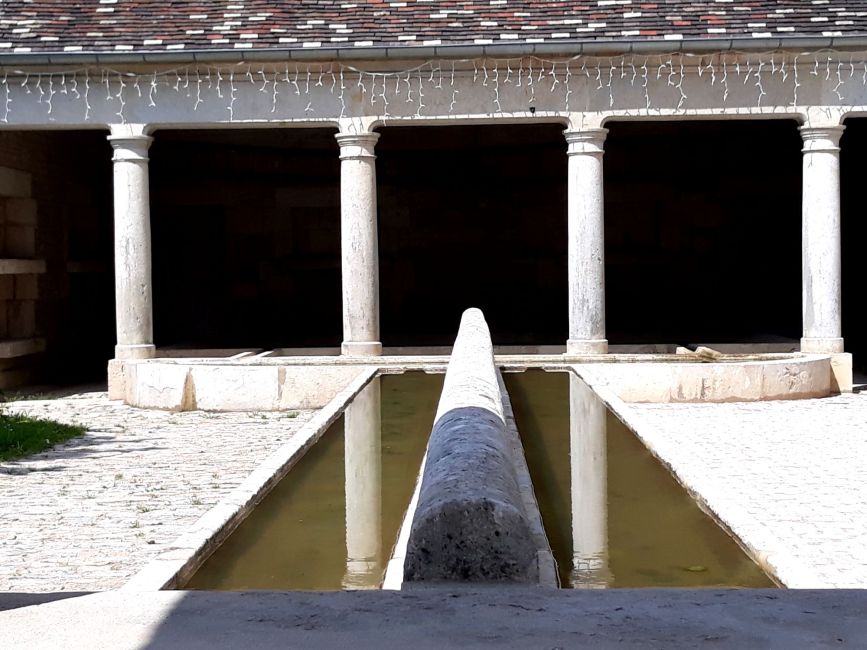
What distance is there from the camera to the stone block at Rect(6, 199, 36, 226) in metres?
13.9

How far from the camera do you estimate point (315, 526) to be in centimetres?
571

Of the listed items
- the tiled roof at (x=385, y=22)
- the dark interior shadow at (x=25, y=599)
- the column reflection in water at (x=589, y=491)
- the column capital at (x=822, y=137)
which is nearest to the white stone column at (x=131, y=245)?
the tiled roof at (x=385, y=22)

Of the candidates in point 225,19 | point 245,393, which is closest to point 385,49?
point 225,19

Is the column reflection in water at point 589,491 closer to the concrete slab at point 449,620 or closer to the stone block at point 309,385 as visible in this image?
the concrete slab at point 449,620

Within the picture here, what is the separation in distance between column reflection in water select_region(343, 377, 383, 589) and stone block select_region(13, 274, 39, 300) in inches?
244

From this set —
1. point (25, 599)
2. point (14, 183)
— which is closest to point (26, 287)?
point (14, 183)

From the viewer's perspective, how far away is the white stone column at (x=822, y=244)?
40.9 ft

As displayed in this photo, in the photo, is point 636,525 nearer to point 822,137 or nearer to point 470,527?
point 470,527

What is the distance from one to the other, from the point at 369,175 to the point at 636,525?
7814 mm

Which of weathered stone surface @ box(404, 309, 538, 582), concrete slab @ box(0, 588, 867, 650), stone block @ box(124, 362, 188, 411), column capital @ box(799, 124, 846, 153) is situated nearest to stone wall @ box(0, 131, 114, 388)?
stone block @ box(124, 362, 188, 411)

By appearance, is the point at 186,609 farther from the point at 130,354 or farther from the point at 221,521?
the point at 130,354

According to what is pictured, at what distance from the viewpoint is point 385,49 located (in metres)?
12.3

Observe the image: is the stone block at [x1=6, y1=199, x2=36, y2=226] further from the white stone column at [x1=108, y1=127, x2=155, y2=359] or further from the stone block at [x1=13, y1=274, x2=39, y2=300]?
the white stone column at [x1=108, y1=127, x2=155, y2=359]

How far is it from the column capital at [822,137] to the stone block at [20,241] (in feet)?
30.3
